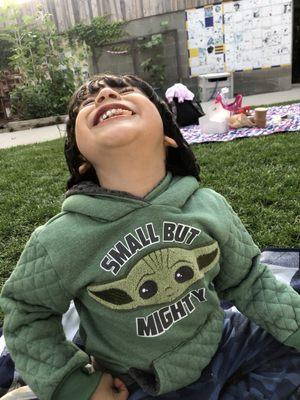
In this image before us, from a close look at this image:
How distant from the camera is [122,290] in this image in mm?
1128

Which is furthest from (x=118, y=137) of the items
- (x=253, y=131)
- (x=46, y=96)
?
(x=46, y=96)

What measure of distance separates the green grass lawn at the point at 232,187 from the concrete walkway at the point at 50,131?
1805 millimetres

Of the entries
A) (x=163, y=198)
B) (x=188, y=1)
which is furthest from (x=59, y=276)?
(x=188, y=1)

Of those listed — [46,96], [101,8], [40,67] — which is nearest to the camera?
[46,96]

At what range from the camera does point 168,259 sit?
1.14m

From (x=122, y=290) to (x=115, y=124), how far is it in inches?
17.6

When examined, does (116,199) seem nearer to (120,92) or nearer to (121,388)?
(120,92)

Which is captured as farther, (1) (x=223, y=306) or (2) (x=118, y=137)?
(1) (x=223, y=306)

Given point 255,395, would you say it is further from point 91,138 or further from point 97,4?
point 97,4

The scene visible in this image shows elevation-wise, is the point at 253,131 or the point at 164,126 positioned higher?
the point at 164,126

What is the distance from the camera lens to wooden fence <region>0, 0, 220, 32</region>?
9.09 meters

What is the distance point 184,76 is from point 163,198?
8.99m

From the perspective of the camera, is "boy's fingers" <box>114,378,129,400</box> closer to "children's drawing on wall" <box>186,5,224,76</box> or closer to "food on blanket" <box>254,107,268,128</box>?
"food on blanket" <box>254,107,268,128</box>

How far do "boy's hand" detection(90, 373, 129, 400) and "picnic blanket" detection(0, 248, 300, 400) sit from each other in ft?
1.02
